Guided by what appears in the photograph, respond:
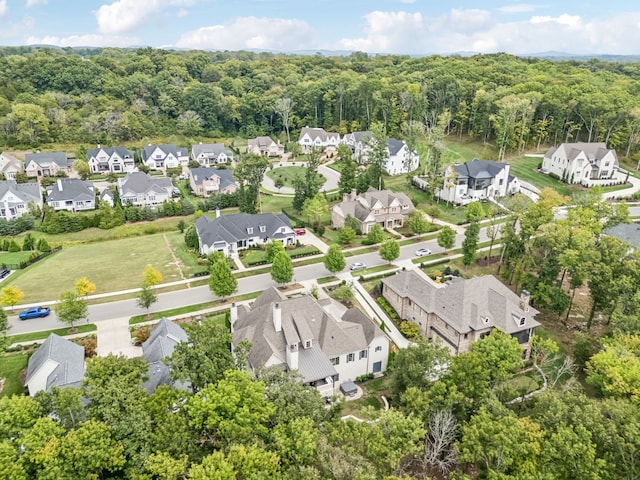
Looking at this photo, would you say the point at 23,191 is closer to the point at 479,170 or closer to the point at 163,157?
the point at 163,157

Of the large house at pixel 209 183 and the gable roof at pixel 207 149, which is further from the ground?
the gable roof at pixel 207 149

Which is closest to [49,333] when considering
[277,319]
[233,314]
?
[233,314]

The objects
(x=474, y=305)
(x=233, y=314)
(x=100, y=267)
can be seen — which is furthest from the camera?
(x=100, y=267)

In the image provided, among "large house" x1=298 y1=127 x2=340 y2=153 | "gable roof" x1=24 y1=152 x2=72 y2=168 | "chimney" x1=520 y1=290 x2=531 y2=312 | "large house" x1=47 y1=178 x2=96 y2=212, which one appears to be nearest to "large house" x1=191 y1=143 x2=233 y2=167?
"large house" x1=298 y1=127 x2=340 y2=153

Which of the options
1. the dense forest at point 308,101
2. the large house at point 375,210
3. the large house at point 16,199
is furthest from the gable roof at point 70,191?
the large house at point 375,210

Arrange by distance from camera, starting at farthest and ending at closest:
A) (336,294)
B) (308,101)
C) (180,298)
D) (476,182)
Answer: (308,101), (476,182), (180,298), (336,294)

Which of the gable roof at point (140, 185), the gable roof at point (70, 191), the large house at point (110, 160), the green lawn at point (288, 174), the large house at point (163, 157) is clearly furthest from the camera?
the large house at point (163, 157)

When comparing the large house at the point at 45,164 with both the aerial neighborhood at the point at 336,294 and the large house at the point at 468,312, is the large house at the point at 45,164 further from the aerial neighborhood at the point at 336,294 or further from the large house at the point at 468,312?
the large house at the point at 468,312
